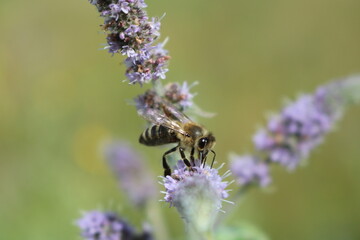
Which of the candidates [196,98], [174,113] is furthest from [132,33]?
[196,98]

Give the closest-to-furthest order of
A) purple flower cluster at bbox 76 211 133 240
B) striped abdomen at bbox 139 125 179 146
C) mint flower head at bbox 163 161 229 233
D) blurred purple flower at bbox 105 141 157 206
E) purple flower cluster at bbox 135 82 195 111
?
mint flower head at bbox 163 161 229 233
purple flower cluster at bbox 135 82 195 111
striped abdomen at bbox 139 125 179 146
purple flower cluster at bbox 76 211 133 240
blurred purple flower at bbox 105 141 157 206

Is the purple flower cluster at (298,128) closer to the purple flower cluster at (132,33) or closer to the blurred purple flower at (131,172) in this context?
the blurred purple flower at (131,172)

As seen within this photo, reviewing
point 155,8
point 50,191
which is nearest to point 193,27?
point 155,8

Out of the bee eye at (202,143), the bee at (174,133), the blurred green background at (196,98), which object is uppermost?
the blurred green background at (196,98)

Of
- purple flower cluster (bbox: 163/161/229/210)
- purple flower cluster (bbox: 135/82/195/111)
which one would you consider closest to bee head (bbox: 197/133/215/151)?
purple flower cluster (bbox: 135/82/195/111)

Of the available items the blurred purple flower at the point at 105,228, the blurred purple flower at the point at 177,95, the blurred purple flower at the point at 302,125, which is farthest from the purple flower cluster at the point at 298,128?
the blurred purple flower at the point at 105,228

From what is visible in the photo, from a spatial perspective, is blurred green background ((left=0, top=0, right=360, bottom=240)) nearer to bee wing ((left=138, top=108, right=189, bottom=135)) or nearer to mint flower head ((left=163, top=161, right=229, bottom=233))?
bee wing ((left=138, top=108, right=189, bottom=135))
